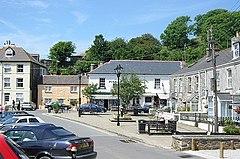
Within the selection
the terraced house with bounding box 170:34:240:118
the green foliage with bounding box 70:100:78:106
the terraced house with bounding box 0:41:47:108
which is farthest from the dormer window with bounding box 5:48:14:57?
the terraced house with bounding box 170:34:240:118

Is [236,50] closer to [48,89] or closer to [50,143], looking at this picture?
[50,143]

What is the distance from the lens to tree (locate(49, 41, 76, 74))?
368 feet

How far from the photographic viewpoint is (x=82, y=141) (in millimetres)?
13148

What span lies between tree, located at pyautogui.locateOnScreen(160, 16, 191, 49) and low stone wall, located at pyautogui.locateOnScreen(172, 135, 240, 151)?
89014mm

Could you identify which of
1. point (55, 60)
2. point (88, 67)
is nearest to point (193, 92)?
point (88, 67)

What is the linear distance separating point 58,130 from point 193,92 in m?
37.7

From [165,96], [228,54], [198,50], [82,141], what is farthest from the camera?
[198,50]

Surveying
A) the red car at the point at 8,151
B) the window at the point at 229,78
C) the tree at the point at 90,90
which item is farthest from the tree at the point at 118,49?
the red car at the point at 8,151

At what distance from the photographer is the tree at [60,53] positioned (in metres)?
112

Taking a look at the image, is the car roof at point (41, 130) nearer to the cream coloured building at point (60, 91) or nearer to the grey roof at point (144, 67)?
the grey roof at point (144, 67)

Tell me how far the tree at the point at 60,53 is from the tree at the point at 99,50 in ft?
25.9

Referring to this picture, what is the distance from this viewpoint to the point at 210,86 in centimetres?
4356

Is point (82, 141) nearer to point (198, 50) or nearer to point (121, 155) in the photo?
point (121, 155)

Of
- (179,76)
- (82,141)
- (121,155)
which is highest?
(179,76)
